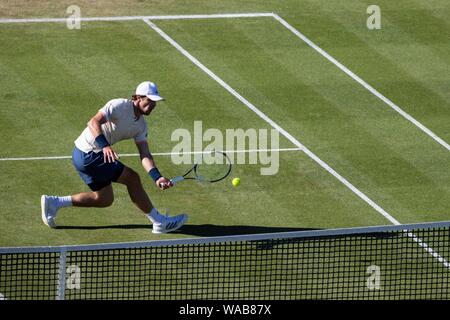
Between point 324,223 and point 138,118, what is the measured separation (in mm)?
3162

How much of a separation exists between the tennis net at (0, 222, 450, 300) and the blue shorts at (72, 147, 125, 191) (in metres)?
1.10

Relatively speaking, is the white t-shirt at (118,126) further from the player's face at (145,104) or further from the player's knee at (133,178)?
the player's knee at (133,178)

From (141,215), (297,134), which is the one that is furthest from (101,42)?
(141,215)

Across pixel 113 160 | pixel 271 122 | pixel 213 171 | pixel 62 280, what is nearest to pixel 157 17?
pixel 271 122

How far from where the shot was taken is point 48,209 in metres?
18.7

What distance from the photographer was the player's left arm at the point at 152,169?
17750 millimetres

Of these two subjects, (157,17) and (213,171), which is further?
(157,17)

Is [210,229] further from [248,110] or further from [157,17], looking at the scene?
[157,17]

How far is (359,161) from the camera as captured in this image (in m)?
21.5

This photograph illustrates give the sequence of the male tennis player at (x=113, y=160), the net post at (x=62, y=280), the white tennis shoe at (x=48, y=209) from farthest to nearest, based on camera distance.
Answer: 1. the white tennis shoe at (x=48, y=209)
2. the male tennis player at (x=113, y=160)
3. the net post at (x=62, y=280)

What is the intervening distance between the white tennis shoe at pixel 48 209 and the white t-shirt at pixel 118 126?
0.88 meters

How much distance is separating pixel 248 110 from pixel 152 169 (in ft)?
18.5

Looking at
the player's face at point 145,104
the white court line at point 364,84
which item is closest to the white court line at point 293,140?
the white court line at point 364,84

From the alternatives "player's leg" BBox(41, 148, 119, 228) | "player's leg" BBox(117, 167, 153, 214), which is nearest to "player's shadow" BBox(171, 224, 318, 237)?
"player's leg" BBox(117, 167, 153, 214)
